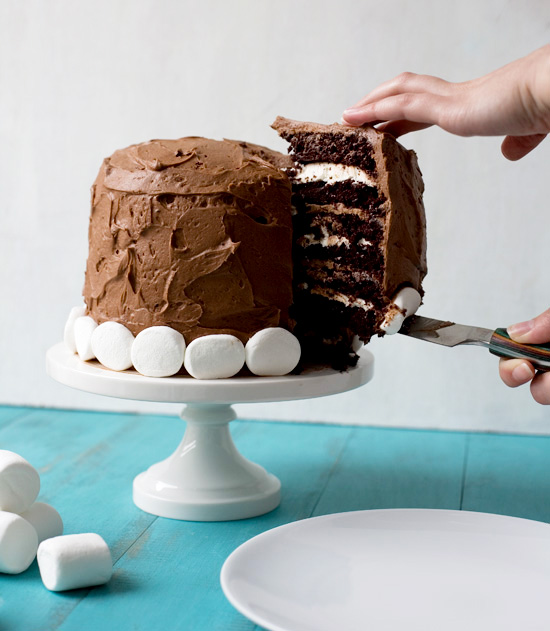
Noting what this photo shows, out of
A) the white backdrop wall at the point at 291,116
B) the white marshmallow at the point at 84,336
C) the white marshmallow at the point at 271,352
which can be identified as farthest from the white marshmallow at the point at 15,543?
the white backdrop wall at the point at 291,116

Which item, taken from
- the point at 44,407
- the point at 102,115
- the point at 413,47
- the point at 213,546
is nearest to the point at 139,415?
the point at 44,407

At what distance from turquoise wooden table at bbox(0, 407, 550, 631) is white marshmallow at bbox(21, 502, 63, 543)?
0.08 metres

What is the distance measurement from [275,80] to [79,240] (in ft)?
3.34

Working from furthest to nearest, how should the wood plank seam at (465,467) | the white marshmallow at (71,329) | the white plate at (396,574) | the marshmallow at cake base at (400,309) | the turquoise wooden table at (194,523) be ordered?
the wood plank seam at (465,467)
the white marshmallow at (71,329)
the marshmallow at cake base at (400,309)
the turquoise wooden table at (194,523)
the white plate at (396,574)

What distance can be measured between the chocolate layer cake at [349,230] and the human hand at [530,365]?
0.32 meters

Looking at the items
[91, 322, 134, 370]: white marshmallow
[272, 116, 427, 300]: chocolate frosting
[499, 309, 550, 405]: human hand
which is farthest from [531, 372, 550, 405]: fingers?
[91, 322, 134, 370]: white marshmallow

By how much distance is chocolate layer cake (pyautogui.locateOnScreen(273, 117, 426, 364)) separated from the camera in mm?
1921

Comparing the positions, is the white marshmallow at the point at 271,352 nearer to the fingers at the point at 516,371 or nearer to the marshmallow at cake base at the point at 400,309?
the marshmallow at cake base at the point at 400,309

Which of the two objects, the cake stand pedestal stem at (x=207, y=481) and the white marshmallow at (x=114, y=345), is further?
the cake stand pedestal stem at (x=207, y=481)

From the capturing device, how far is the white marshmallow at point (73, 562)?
1.56m

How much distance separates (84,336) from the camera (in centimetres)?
198

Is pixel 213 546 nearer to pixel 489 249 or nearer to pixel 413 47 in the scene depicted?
pixel 489 249

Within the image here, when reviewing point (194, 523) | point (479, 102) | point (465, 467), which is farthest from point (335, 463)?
point (479, 102)

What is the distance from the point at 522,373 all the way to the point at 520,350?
2.1 inches
